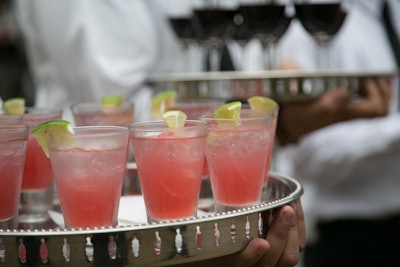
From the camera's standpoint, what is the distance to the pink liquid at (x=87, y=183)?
111 cm

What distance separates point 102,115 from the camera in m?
1.48

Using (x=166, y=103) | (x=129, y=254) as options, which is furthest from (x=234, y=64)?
(x=129, y=254)

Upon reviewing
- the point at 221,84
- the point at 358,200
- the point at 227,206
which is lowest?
the point at 358,200

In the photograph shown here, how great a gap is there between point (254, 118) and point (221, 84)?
2.70 feet

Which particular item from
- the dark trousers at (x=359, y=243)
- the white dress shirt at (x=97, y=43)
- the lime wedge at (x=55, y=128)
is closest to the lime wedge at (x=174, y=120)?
the lime wedge at (x=55, y=128)

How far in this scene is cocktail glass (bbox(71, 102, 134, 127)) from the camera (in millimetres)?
1477

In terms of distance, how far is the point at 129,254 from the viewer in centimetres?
100

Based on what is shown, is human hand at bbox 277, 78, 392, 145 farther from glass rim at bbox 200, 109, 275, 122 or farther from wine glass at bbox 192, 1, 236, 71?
glass rim at bbox 200, 109, 275, 122

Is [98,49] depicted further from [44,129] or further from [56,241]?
[56,241]

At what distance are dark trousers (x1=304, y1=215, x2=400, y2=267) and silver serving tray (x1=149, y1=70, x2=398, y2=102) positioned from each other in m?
1.02

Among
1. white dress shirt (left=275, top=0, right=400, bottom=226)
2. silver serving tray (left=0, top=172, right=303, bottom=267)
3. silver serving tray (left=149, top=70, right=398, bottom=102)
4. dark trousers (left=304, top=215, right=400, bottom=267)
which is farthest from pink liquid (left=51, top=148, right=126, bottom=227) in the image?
dark trousers (left=304, top=215, right=400, bottom=267)

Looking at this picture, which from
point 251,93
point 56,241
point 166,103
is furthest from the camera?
point 251,93

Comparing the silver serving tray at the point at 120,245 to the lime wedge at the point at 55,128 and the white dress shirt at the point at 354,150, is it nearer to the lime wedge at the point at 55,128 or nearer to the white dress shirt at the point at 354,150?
the lime wedge at the point at 55,128

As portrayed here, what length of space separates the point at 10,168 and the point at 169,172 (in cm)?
25
